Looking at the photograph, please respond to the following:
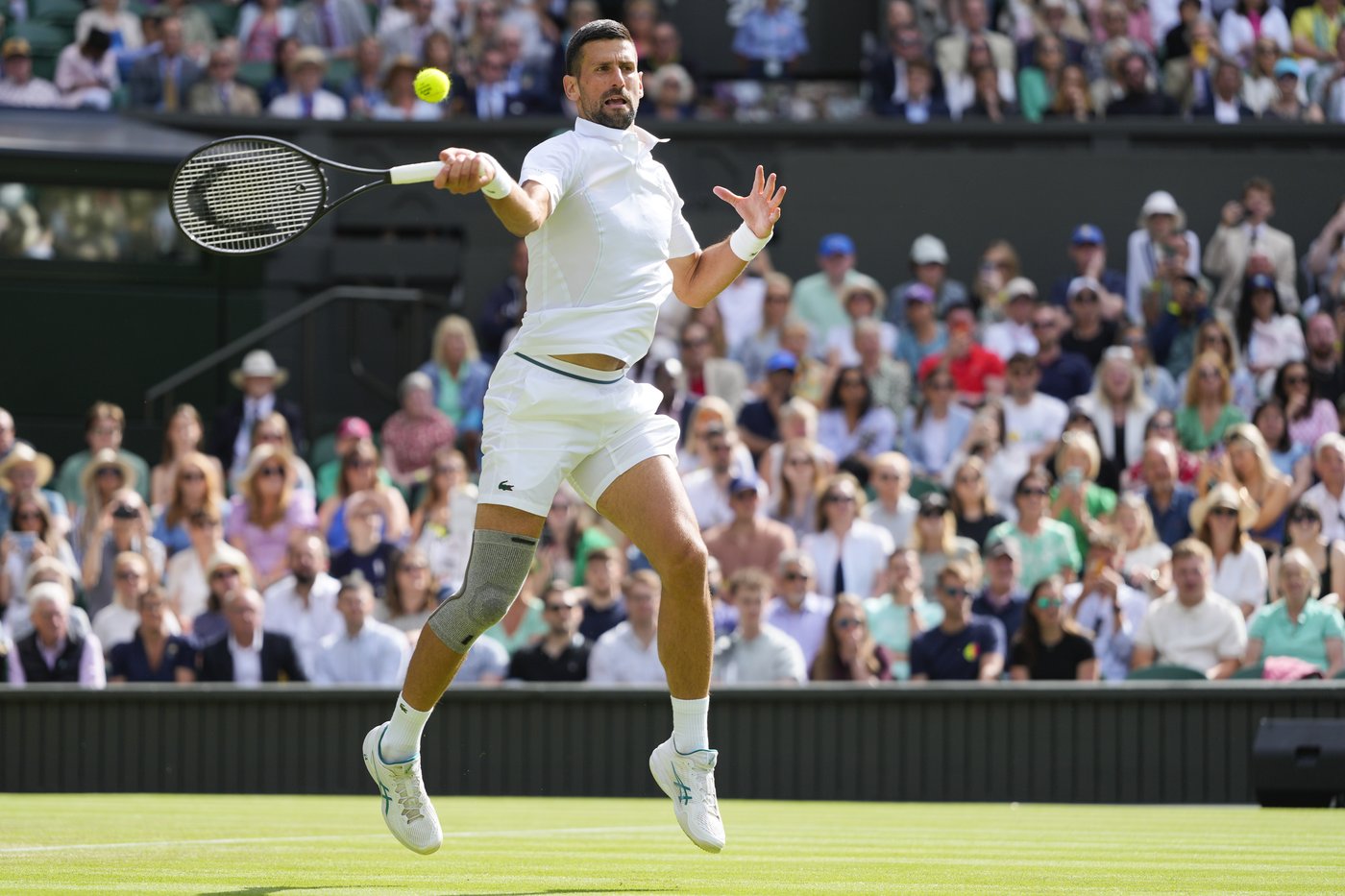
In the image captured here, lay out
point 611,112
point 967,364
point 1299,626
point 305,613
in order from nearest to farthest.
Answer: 1. point 611,112
2. point 1299,626
3. point 305,613
4. point 967,364

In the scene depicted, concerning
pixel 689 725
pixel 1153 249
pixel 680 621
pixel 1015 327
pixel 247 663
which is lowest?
pixel 247 663

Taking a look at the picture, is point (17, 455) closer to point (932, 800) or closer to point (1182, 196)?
point (932, 800)

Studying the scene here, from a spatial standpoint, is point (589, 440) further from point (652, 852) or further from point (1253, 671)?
point (1253, 671)

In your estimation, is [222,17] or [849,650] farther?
[222,17]

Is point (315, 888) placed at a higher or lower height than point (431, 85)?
lower

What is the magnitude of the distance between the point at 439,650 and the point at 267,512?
7.58m

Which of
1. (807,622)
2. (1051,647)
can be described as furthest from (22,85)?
(1051,647)

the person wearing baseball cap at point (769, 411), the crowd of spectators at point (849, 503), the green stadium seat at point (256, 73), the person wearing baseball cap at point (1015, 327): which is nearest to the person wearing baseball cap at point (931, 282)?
the crowd of spectators at point (849, 503)

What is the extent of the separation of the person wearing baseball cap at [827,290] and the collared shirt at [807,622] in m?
3.71

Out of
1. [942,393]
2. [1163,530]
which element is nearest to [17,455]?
[942,393]

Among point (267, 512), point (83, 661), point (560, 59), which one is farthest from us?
point (560, 59)

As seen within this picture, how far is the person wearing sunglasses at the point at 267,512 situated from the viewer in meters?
12.8

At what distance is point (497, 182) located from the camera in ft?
16.7

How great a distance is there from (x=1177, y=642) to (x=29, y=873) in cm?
711
